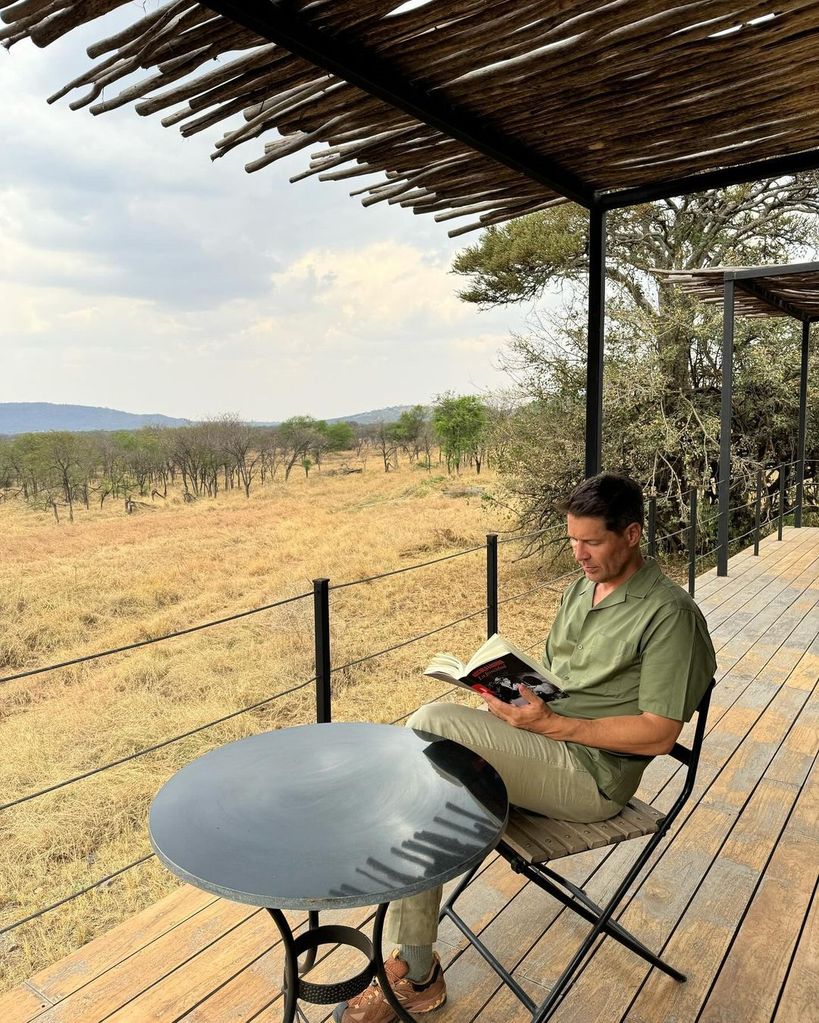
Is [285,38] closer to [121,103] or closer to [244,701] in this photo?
[121,103]

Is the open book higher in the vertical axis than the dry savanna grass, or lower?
higher

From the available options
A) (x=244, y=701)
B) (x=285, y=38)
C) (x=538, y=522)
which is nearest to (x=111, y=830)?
(x=244, y=701)

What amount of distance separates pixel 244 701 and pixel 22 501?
61.0 feet

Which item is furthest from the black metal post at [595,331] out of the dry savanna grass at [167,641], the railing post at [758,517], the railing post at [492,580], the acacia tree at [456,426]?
the acacia tree at [456,426]

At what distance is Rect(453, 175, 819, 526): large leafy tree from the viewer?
381 inches

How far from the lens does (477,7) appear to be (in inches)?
53.7

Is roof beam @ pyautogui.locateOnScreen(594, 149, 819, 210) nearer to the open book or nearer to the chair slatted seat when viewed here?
the open book

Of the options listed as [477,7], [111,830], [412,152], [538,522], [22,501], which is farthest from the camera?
[22,501]

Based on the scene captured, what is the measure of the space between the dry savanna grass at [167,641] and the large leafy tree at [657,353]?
7.29ft

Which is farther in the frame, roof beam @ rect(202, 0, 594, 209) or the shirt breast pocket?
the shirt breast pocket

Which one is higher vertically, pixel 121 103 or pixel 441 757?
pixel 121 103

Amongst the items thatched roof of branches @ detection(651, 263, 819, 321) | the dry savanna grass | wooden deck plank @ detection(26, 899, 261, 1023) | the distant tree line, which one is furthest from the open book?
the distant tree line

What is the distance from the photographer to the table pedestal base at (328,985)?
3.95 feet

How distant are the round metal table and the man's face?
1.52 feet
